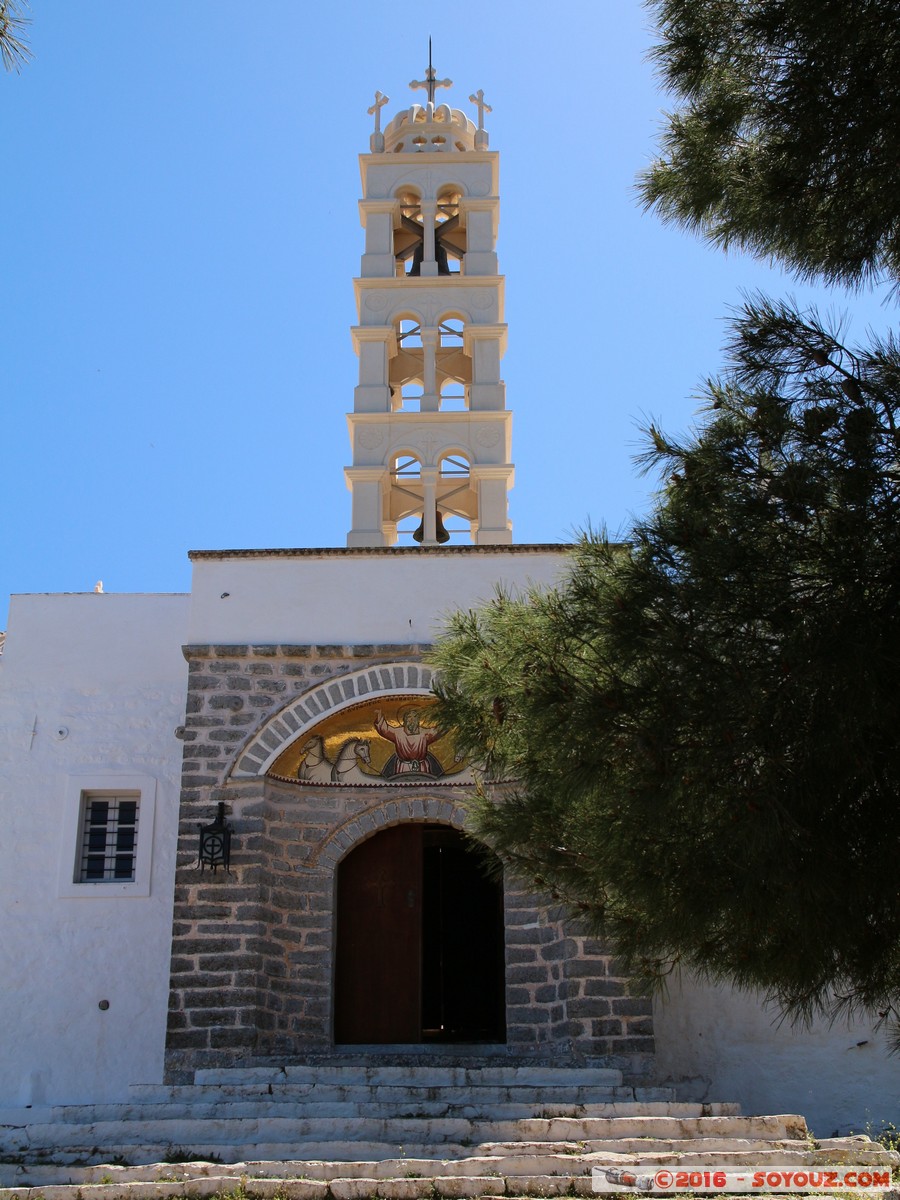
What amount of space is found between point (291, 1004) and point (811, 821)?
272 inches

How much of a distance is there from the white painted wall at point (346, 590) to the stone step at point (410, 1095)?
3.81 meters

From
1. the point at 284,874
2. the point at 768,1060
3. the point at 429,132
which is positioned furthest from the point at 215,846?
the point at 429,132

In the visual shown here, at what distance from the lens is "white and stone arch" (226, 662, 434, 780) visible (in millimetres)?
11586

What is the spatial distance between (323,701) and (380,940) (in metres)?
2.17

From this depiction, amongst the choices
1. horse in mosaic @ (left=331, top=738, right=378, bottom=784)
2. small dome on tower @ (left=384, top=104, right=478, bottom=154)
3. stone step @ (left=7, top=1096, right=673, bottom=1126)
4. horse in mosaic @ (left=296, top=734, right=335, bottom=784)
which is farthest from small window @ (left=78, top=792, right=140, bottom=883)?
small dome on tower @ (left=384, top=104, right=478, bottom=154)

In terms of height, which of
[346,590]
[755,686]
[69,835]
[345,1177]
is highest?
[346,590]

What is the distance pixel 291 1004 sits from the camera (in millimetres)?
11312

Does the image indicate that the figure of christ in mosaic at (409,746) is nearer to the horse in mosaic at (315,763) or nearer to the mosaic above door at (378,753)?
the mosaic above door at (378,753)

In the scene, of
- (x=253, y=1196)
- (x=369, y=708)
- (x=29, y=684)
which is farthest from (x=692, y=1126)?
(x=29, y=684)

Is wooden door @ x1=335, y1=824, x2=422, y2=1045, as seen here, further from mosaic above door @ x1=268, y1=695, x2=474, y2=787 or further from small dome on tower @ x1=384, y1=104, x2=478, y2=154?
small dome on tower @ x1=384, y1=104, x2=478, y2=154

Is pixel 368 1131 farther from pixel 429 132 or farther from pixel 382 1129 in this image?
pixel 429 132

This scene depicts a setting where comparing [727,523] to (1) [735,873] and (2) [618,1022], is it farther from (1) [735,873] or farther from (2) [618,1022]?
(2) [618,1022]

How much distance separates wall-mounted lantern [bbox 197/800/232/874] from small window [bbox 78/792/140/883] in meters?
1.17

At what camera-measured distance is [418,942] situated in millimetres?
12148
